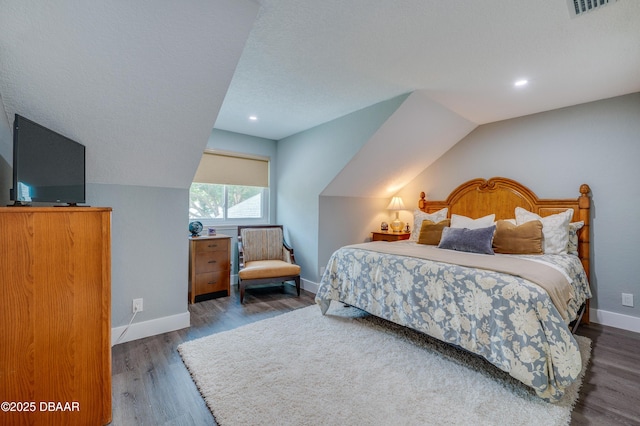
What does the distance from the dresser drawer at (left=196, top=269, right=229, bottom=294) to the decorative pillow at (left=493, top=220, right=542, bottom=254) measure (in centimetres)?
322

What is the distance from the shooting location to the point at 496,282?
1960 mm

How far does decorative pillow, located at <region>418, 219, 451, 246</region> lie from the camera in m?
3.43

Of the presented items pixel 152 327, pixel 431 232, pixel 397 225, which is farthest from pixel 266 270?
pixel 397 225

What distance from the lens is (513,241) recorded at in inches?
115

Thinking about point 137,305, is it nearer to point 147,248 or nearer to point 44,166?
point 147,248

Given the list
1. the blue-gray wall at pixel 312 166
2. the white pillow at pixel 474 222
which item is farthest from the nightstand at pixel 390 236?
the blue-gray wall at pixel 312 166

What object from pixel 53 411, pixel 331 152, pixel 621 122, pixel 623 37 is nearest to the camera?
pixel 53 411

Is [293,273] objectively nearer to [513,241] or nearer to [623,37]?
[513,241]

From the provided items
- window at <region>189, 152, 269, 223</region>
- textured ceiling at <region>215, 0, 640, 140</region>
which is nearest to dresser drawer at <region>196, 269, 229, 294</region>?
window at <region>189, 152, 269, 223</region>

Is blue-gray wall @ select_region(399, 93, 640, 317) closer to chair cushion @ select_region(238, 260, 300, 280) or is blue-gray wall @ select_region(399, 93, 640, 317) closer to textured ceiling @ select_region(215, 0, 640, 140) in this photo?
textured ceiling @ select_region(215, 0, 640, 140)

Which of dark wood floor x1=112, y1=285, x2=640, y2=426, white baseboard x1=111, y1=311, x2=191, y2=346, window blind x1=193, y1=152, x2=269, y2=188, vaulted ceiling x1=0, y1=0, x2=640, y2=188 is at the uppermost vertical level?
vaulted ceiling x1=0, y1=0, x2=640, y2=188

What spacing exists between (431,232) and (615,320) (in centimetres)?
195

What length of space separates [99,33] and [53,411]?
1936 mm

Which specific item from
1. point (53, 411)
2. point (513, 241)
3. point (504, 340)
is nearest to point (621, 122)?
point (513, 241)
